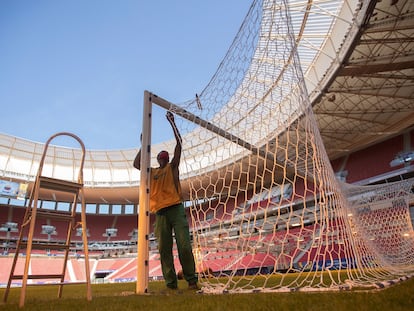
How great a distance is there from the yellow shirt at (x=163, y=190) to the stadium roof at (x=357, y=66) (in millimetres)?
8245

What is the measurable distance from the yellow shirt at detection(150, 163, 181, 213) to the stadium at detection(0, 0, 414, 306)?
196 millimetres

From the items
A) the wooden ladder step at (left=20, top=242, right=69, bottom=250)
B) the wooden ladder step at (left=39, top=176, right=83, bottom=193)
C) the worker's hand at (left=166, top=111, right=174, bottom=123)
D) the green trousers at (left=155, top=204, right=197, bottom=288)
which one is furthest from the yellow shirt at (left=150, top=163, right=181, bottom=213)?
the wooden ladder step at (left=20, top=242, right=69, bottom=250)

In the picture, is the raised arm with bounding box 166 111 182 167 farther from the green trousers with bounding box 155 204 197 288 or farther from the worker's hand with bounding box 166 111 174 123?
the green trousers with bounding box 155 204 197 288

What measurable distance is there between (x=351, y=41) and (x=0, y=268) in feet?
90.4

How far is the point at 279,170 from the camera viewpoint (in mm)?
4574

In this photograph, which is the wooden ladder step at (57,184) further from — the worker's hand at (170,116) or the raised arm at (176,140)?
the worker's hand at (170,116)

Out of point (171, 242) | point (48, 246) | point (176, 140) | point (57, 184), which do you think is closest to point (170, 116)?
point (176, 140)

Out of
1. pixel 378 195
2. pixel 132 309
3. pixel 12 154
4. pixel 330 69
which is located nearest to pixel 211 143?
pixel 132 309

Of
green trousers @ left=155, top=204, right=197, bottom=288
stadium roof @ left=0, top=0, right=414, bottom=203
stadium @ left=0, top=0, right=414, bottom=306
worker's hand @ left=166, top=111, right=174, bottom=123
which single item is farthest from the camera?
stadium roof @ left=0, top=0, right=414, bottom=203

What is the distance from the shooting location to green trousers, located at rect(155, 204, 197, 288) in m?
3.38

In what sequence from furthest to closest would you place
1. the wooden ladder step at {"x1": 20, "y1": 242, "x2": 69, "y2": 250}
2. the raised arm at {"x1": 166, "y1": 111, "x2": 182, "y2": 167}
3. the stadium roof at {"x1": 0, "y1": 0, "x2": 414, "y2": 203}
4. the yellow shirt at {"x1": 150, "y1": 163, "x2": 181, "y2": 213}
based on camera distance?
the stadium roof at {"x1": 0, "y1": 0, "x2": 414, "y2": 203}
the raised arm at {"x1": 166, "y1": 111, "x2": 182, "y2": 167}
the yellow shirt at {"x1": 150, "y1": 163, "x2": 181, "y2": 213}
the wooden ladder step at {"x1": 20, "y1": 242, "x2": 69, "y2": 250}

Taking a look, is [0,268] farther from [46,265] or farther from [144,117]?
[144,117]

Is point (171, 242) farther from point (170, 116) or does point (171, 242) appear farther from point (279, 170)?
point (279, 170)

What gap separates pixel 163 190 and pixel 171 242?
61 cm
